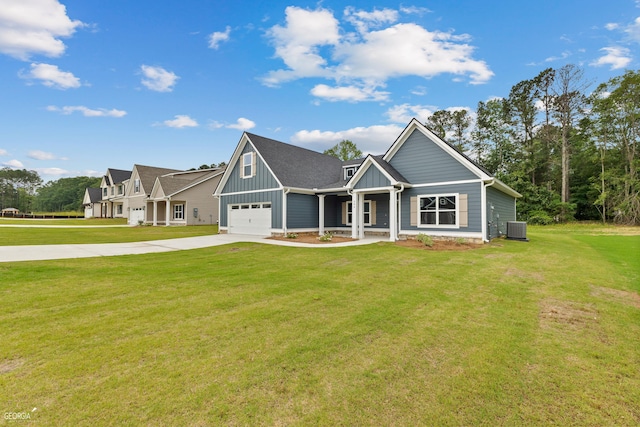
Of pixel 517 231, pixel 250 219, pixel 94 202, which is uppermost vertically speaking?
pixel 94 202

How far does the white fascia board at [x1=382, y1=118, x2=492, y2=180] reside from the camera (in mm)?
13281

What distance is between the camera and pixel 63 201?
272 ft

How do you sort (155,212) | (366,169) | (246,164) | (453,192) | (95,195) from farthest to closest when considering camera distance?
(95,195) → (155,212) → (246,164) → (366,169) → (453,192)

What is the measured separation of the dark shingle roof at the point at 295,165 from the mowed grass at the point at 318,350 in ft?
40.9

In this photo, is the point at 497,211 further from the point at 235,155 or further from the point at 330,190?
the point at 235,155

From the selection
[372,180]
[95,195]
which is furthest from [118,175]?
[372,180]

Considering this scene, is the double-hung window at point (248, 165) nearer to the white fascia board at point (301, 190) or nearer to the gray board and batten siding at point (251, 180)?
the gray board and batten siding at point (251, 180)

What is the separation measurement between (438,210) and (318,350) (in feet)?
Answer: 42.3

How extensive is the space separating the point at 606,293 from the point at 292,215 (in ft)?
47.7

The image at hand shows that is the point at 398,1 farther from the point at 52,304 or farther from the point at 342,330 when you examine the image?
the point at 52,304

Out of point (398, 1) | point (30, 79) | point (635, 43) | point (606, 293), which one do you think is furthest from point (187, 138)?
point (635, 43)

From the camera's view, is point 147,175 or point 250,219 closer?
point 250,219

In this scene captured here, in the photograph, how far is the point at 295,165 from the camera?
800 inches

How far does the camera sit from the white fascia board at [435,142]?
1328 cm
